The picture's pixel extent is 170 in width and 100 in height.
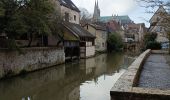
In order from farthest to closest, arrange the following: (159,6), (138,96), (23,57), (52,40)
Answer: (52,40) → (23,57) → (159,6) → (138,96)

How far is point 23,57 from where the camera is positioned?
939 inches

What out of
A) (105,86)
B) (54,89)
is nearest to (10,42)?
(54,89)

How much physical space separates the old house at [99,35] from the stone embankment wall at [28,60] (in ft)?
74.1

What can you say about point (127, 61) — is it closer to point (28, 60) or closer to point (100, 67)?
point (100, 67)

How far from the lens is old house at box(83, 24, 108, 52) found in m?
55.0

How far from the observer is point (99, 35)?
5747 cm

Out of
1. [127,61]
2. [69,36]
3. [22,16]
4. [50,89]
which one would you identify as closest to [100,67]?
[69,36]

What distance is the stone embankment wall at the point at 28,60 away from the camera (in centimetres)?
2108

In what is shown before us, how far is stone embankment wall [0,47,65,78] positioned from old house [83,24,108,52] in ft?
74.1

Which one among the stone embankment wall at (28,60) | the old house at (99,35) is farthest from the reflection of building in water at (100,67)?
the old house at (99,35)

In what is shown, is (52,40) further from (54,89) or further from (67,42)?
(54,89)

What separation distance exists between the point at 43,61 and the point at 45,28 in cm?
448

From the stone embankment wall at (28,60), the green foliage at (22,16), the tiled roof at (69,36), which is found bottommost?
the stone embankment wall at (28,60)

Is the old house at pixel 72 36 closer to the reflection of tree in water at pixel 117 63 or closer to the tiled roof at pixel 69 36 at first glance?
the tiled roof at pixel 69 36
